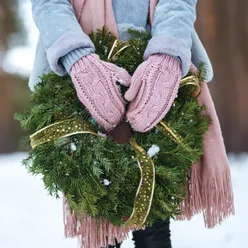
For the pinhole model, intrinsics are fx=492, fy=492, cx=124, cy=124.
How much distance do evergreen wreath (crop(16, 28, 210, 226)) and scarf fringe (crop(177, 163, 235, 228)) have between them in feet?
0.34

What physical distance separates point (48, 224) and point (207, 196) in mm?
1538

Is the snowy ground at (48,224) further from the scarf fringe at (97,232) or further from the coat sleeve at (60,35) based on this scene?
the coat sleeve at (60,35)

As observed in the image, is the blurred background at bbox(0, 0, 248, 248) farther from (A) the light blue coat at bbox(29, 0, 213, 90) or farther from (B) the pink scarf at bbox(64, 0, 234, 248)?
(A) the light blue coat at bbox(29, 0, 213, 90)

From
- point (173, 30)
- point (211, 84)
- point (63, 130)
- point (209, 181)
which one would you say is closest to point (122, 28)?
point (173, 30)

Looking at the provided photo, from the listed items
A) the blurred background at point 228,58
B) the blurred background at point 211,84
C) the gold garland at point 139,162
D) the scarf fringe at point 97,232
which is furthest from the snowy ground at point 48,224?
the gold garland at point 139,162

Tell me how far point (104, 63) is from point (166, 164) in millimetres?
264

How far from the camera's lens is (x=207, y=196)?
126cm

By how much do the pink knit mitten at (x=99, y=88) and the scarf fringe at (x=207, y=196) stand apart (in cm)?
32

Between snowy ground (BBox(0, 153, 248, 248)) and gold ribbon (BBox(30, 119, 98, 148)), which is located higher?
gold ribbon (BBox(30, 119, 98, 148))

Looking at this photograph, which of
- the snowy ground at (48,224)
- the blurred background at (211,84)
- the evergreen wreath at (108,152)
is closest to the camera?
the evergreen wreath at (108,152)

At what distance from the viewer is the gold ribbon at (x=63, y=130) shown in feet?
3.46

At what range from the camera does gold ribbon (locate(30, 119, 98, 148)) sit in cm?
106

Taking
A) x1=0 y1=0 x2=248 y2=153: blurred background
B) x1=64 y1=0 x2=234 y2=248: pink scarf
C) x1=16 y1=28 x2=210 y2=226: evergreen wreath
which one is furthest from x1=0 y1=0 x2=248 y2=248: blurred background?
x1=16 y1=28 x2=210 y2=226: evergreen wreath

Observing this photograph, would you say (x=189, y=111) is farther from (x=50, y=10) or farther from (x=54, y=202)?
(x=54, y=202)
